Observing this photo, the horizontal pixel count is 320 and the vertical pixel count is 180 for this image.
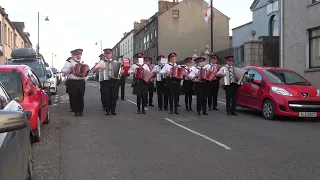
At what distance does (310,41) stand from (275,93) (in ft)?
28.7

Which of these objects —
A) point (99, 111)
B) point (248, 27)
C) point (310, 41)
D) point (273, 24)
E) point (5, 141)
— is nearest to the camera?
point (5, 141)

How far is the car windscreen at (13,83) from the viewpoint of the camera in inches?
278

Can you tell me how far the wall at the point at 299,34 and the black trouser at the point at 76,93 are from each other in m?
11.1

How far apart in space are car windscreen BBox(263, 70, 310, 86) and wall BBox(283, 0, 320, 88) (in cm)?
592

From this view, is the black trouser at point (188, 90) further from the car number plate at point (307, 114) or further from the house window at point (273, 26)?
the house window at point (273, 26)

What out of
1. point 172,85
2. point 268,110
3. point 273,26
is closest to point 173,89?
point 172,85

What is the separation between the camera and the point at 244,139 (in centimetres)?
795

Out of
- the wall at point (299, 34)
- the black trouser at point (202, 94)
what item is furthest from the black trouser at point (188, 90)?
the wall at point (299, 34)

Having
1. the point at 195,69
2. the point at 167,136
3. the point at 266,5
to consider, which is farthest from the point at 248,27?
the point at 167,136

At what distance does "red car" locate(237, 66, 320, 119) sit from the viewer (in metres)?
10.9

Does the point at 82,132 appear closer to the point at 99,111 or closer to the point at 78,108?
the point at 78,108

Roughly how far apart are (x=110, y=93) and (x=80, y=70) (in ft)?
4.01

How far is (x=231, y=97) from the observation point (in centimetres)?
1227

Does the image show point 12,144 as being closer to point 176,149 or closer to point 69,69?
point 176,149
